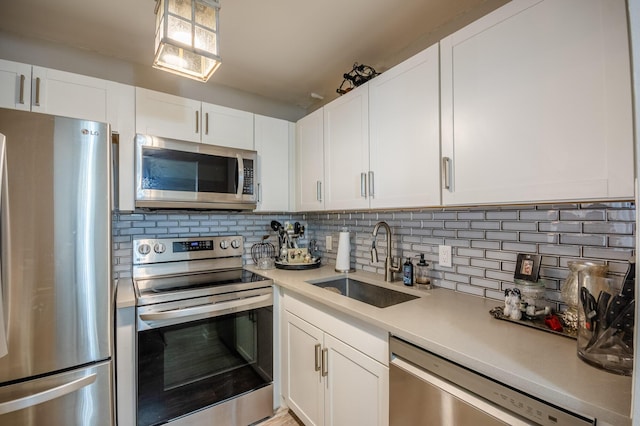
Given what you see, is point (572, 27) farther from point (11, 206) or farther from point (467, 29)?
point (11, 206)

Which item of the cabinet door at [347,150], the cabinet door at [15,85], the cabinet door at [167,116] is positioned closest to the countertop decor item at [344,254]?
the cabinet door at [347,150]

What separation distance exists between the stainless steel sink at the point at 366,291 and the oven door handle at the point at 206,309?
1.18 ft

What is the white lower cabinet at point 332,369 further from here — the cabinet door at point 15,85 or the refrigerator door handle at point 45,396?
the cabinet door at point 15,85

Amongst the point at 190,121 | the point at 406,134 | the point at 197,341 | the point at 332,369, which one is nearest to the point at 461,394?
the point at 332,369

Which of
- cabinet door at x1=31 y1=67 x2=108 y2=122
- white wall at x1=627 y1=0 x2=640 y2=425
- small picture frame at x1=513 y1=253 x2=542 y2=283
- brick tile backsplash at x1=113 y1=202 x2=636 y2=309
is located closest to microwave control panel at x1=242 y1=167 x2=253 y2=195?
brick tile backsplash at x1=113 y1=202 x2=636 y2=309

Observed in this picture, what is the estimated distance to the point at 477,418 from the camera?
0.85 metres

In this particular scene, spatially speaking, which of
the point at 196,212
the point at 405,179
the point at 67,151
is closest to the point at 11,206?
the point at 67,151

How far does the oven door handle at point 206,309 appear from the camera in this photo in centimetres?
148

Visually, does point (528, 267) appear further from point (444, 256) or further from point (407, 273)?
point (407, 273)

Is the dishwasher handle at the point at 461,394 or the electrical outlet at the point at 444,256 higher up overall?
the electrical outlet at the point at 444,256

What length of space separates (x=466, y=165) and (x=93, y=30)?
85.6 inches

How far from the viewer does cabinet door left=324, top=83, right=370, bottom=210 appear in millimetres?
1695

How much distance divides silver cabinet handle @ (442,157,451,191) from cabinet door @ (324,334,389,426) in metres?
0.81

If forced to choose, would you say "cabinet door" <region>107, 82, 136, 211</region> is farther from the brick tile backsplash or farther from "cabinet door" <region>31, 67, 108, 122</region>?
the brick tile backsplash
